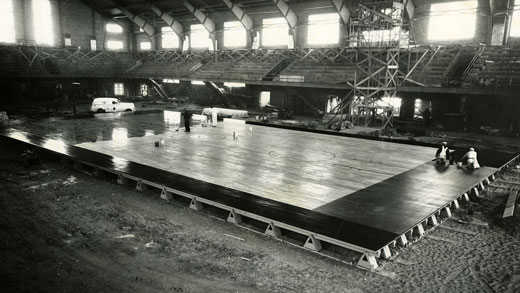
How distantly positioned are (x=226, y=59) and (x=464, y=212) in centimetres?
3106

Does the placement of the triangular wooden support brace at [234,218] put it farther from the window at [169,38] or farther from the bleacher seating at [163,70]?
the window at [169,38]

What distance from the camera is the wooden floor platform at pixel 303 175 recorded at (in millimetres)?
8156

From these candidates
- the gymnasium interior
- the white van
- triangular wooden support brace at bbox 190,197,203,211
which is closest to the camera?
the gymnasium interior

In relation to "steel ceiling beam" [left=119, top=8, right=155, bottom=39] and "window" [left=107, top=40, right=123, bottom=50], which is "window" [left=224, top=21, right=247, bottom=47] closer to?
"steel ceiling beam" [left=119, top=8, right=155, bottom=39]

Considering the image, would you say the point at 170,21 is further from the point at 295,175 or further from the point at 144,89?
the point at 295,175

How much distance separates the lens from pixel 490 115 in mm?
22875

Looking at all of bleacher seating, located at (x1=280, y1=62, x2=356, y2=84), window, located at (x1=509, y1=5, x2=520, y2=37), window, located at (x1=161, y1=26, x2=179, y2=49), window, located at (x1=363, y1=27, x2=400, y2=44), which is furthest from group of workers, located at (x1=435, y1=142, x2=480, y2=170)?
window, located at (x1=161, y1=26, x2=179, y2=49)

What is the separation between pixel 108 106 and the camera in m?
30.5

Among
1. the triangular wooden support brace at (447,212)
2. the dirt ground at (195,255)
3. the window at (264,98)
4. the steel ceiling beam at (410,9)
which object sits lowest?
the dirt ground at (195,255)

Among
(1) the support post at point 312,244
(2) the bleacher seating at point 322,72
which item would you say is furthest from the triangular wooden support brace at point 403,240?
(2) the bleacher seating at point 322,72

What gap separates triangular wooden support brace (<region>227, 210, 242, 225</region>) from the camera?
28.9 ft

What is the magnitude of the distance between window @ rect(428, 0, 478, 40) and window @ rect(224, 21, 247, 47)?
698 inches

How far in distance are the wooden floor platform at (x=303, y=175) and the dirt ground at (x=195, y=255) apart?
0.52m

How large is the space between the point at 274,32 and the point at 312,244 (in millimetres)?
30012
